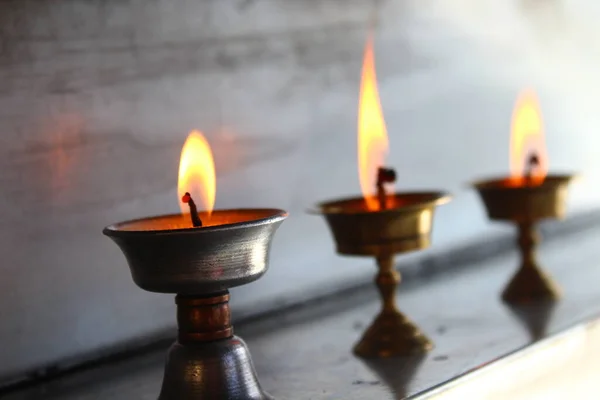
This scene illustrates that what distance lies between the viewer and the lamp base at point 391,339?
0.82 metres

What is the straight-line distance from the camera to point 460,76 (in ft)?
4.40

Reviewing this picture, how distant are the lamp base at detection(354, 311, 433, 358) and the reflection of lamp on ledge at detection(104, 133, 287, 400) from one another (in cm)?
19

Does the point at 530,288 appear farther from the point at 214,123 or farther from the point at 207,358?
the point at 207,358

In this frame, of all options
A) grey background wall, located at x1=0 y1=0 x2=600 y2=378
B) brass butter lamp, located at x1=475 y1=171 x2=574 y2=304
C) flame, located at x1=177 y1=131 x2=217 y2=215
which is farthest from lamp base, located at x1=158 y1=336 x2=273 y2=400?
brass butter lamp, located at x1=475 y1=171 x2=574 y2=304

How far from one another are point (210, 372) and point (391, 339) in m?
0.25

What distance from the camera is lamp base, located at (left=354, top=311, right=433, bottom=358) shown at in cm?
82

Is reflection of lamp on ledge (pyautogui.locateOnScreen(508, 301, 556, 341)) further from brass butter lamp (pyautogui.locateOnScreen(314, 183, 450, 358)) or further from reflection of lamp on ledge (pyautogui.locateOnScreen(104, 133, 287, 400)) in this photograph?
reflection of lamp on ledge (pyautogui.locateOnScreen(104, 133, 287, 400))

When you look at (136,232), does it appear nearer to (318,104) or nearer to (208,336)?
(208,336)

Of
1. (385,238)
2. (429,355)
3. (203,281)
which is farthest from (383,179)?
(203,281)

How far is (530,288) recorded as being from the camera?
102 centimetres

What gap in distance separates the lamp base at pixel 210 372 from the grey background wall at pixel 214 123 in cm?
23

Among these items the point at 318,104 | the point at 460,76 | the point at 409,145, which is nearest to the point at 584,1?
the point at 460,76

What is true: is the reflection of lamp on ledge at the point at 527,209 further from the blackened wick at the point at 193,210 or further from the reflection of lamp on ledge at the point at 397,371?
the blackened wick at the point at 193,210

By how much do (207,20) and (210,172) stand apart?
31 centimetres
